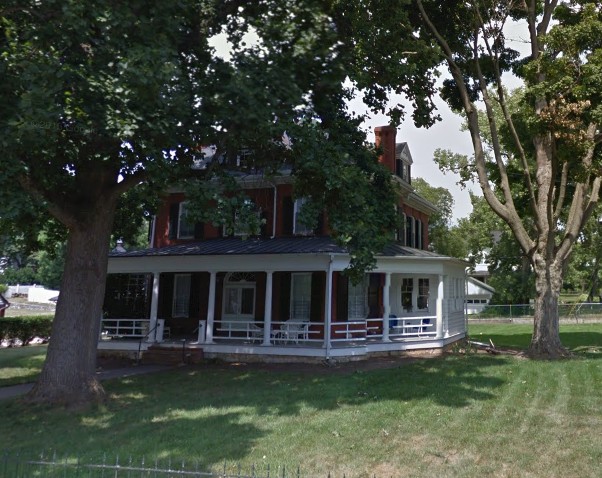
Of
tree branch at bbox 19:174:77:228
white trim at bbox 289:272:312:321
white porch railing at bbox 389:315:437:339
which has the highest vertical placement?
tree branch at bbox 19:174:77:228

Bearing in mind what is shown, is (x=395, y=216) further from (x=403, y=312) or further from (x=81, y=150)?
(x=403, y=312)

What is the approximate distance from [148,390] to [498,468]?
879cm

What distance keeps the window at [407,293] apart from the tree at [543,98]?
6.44 m

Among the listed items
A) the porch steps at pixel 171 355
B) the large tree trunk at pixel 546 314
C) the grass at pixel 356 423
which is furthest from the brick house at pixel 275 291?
the grass at pixel 356 423

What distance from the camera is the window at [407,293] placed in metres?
22.8

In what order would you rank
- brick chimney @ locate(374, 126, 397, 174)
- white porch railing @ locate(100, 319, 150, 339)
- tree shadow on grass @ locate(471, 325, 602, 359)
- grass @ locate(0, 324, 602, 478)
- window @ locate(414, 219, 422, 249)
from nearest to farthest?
1. grass @ locate(0, 324, 602, 478)
2. tree shadow on grass @ locate(471, 325, 602, 359)
3. white porch railing @ locate(100, 319, 150, 339)
4. brick chimney @ locate(374, 126, 397, 174)
5. window @ locate(414, 219, 422, 249)

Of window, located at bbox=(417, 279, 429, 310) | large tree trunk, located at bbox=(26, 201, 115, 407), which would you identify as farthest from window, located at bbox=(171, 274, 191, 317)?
window, located at bbox=(417, 279, 429, 310)

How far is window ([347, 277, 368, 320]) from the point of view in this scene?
1959 centimetres

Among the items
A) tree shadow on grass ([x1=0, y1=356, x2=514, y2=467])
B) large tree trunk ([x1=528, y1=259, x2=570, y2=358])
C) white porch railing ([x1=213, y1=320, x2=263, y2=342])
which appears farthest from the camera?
white porch railing ([x1=213, y1=320, x2=263, y2=342])

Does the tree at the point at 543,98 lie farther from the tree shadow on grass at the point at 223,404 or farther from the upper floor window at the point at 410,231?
the upper floor window at the point at 410,231

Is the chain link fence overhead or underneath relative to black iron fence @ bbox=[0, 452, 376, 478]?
overhead

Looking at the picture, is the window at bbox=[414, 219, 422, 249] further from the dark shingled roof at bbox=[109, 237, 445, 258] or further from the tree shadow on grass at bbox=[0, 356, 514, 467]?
the tree shadow on grass at bbox=[0, 356, 514, 467]

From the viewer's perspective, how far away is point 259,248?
18.5 metres

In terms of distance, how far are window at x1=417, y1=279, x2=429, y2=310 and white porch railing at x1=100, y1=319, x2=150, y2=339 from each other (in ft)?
40.2
